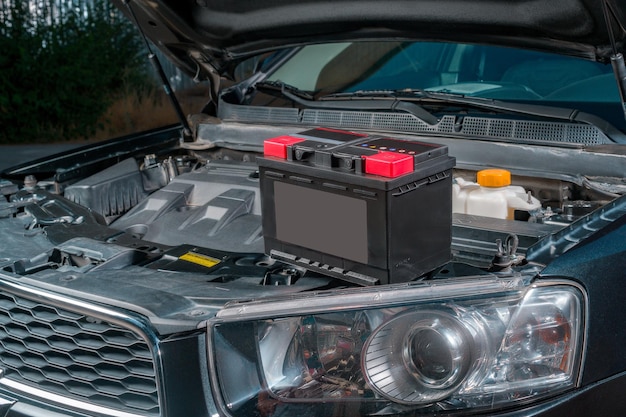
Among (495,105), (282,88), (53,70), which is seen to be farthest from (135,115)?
(495,105)

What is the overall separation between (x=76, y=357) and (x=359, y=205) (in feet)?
2.84

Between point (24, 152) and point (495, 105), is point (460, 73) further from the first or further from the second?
point (24, 152)

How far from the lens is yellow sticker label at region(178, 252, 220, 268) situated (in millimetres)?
2172

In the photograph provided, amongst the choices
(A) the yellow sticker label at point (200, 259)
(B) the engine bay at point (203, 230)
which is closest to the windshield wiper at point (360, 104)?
(B) the engine bay at point (203, 230)

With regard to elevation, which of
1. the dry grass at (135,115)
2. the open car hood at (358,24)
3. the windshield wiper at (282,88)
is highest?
the open car hood at (358,24)

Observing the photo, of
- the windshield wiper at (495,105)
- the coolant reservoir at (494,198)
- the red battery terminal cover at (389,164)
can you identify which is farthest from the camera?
the windshield wiper at (495,105)

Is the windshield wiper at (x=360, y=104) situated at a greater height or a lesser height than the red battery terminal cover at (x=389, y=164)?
greater

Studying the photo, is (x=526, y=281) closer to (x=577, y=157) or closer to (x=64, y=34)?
(x=577, y=157)

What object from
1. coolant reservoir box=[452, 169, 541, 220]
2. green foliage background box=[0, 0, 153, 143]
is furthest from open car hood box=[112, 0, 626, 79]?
green foliage background box=[0, 0, 153, 143]

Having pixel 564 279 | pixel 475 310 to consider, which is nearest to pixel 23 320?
pixel 475 310

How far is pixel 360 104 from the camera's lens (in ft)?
9.53

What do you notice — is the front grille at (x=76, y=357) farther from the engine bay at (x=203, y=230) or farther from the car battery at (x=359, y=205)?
the car battery at (x=359, y=205)

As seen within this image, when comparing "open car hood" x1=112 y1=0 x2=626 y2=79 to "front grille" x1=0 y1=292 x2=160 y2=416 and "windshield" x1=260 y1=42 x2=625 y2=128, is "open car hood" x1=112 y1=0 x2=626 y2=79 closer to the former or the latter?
"windshield" x1=260 y1=42 x2=625 y2=128

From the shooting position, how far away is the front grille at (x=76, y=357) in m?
1.90
